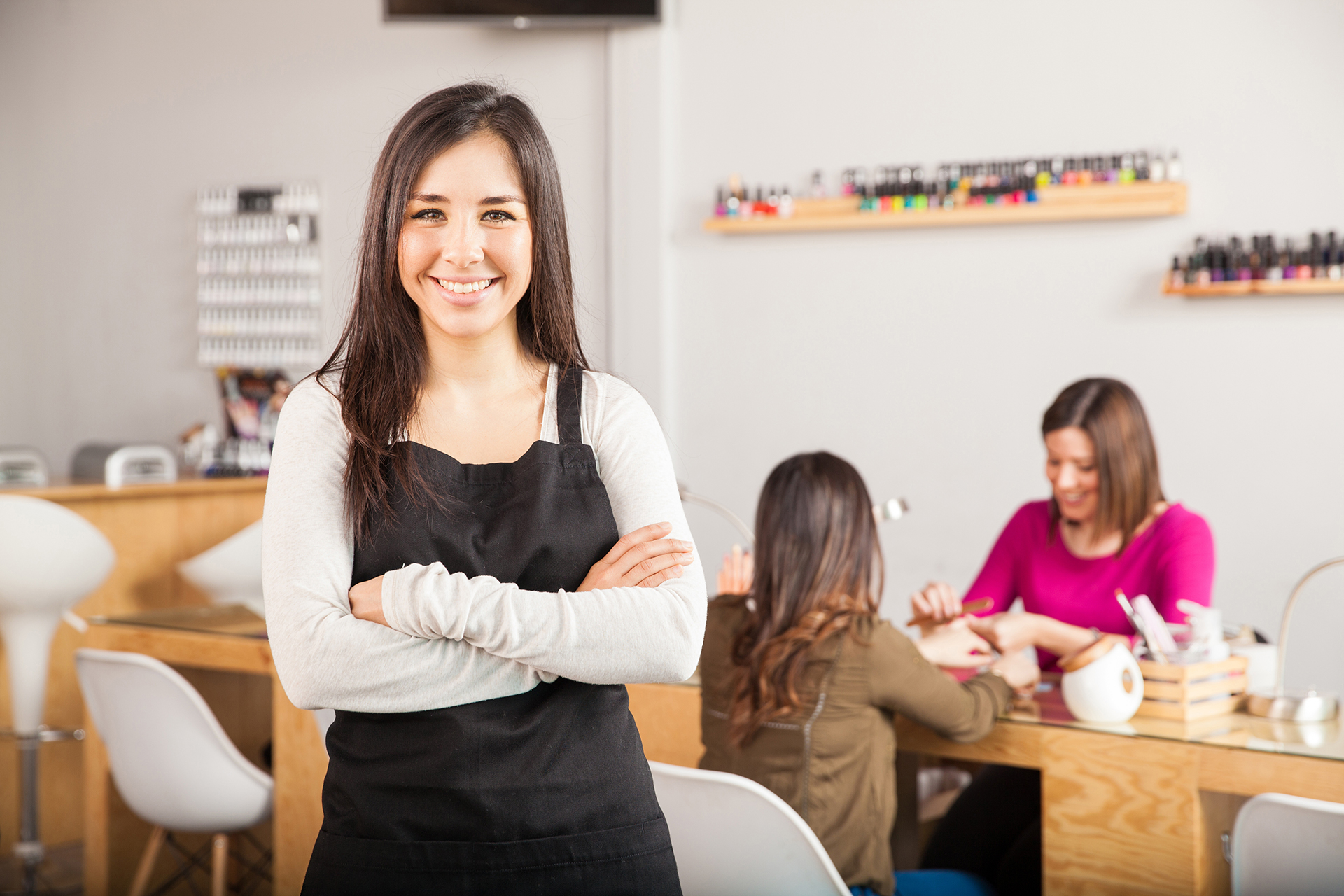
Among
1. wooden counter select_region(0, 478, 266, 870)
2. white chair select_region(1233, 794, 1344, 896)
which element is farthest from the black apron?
wooden counter select_region(0, 478, 266, 870)

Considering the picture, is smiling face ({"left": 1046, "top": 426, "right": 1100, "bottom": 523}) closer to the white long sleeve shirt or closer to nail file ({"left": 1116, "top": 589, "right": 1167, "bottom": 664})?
nail file ({"left": 1116, "top": 589, "right": 1167, "bottom": 664})

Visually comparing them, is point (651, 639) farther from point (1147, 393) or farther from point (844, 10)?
point (844, 10)

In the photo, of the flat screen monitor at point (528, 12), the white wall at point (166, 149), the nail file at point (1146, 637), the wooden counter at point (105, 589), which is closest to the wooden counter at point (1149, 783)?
the nail file at point (1146, 637)

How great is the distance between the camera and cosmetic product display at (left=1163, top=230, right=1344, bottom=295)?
128 inches

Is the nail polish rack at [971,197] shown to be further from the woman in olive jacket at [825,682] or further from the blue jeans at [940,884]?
the blue jeans at [940,884]

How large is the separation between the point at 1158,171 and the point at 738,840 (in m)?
2.62

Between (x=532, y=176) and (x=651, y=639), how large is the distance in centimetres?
49

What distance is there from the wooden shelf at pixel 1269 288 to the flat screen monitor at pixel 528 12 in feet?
6.59

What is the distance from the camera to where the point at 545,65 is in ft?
14.6

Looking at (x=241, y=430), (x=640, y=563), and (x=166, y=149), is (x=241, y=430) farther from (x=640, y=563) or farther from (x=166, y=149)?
(x=640, y=563)

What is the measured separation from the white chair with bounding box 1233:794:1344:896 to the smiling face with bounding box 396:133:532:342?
3.83ft

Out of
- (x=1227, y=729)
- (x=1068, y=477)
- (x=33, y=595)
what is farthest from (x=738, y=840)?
(x=33, y=595)

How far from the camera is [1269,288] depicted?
3.31 metres

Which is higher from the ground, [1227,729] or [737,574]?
[737,574]
